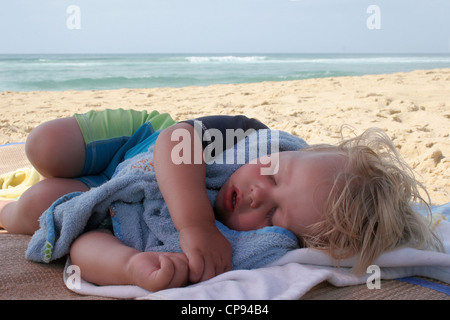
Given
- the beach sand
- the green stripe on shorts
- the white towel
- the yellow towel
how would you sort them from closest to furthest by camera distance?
the white towel < the green stripe on shorts < the yellow towel < the beach sand

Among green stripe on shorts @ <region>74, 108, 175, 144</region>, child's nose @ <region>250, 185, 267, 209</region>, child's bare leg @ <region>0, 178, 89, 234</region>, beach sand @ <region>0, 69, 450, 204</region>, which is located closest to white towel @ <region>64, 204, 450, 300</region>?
A: child's nose @ <region>250, 185, 267, 209</region>

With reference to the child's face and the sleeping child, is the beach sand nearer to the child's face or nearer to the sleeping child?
the sleeping child

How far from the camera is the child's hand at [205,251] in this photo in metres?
1.00

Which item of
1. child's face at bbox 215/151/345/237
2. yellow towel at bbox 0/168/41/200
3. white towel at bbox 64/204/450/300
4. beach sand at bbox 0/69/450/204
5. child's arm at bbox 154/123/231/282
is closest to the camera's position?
white towel at bbox 64/204/450/300

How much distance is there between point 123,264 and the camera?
3.26ft

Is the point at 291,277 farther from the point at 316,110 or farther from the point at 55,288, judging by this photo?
the point at 316,110

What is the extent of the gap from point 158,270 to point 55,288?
314 millimetres

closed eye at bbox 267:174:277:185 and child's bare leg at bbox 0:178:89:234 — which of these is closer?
closed eye at bbox 267:174:277:185

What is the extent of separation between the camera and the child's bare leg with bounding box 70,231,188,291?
0.94 m

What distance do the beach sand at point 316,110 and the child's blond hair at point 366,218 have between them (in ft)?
2.76

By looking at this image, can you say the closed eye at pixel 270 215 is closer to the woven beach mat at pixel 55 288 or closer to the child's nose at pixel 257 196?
the child's nose at pixel 257 196

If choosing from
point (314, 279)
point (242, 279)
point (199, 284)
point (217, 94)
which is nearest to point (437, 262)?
point (314, 279)

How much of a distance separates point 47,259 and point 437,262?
1072mm

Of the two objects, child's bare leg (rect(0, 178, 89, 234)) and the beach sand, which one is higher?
the beach sand
